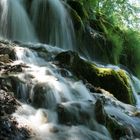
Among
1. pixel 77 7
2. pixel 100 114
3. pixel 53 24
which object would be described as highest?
pixel 77 7

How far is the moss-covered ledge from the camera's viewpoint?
32.8 feet

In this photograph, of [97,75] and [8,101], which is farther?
[97,75]

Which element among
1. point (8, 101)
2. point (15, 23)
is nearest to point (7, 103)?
point (8, 101)

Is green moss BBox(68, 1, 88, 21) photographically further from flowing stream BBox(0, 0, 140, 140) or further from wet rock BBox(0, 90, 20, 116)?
wet rock BBox(0, 90, 20, 116)

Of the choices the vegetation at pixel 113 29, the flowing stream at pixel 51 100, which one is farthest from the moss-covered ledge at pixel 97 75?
the vegetation at pixel 113 29

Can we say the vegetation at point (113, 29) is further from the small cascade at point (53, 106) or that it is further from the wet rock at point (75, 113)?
the wet rock at point (75, 113)

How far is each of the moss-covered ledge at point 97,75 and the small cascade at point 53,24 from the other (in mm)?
3463

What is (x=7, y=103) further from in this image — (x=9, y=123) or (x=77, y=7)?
(x=77, y=7)

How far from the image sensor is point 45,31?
14.3 meters

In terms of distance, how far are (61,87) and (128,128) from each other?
1.56 m

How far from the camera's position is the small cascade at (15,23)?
12562 mm

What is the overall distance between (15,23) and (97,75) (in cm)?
384

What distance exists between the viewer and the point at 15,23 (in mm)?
13000

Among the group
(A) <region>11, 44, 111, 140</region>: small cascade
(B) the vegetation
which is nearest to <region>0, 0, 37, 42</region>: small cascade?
(B) the vegetation
